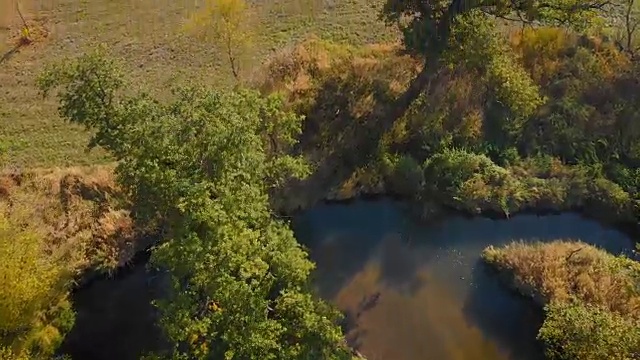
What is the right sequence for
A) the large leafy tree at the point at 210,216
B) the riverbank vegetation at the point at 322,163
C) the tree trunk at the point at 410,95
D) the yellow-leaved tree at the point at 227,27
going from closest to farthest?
1. the large leafy tree at the point at 210,216
2. the riverbank vegetation at the point at 322,163
3. the tree trunk at the point at 410,95
4. the yellow-leaved tree at the point at 227,27

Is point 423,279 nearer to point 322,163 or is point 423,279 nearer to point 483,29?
point 322,163

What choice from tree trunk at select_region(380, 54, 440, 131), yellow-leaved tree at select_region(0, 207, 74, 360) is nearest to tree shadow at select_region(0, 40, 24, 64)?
yellow-leaved tree at select_region(0, 207, 74, 360)

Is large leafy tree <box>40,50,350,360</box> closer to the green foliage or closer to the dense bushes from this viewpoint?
the green foliage

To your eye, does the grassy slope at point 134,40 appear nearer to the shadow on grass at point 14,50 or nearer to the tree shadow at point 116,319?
the shadow on grass at point 14,50

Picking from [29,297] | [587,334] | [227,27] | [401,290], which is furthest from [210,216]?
[587,334]

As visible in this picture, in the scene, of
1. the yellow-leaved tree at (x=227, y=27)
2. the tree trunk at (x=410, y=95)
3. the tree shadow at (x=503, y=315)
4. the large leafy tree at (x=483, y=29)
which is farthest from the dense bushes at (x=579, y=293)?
the yellow-leaved tree at (x=227, y=27)

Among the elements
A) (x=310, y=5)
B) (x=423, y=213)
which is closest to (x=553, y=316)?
(x=423, y=213)
